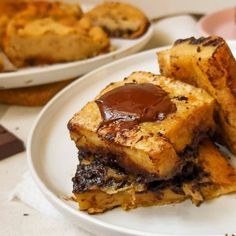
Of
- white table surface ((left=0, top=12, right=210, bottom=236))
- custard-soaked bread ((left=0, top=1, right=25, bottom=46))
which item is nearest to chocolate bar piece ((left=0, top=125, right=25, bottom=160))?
white table surface ((left=0, top=12, right=210, bottom=236))

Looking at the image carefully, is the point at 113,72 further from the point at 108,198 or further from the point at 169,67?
the point at 108,198

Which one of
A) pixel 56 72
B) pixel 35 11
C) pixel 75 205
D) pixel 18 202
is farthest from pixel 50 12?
pixel 75 205

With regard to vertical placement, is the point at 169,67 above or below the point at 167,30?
above

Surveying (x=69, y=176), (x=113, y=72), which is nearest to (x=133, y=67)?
(x=113, y=72)

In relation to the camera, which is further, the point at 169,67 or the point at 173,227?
the point at 169,67

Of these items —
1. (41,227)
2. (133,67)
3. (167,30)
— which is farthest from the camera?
(167,30)

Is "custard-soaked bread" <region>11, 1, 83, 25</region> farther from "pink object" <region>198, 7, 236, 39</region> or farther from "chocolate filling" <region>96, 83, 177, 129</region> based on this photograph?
"chocolate filling" <region>96, 83, 177, 129</region>

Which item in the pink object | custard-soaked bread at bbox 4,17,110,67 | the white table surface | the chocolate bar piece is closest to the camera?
the white table surface

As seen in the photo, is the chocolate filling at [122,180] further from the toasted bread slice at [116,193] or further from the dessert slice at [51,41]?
the dessert slice at [51,41]
